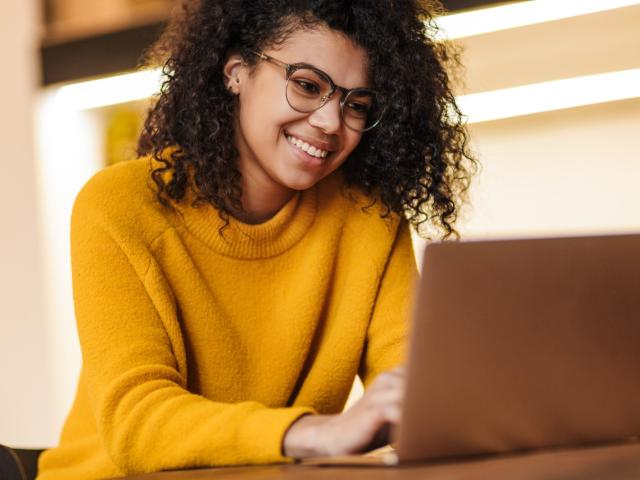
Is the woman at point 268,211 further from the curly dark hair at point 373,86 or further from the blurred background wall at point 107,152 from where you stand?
the blurred background wall at point 107,152

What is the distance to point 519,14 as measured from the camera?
2285 mm

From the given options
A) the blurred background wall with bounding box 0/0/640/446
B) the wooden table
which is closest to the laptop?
the wooden table

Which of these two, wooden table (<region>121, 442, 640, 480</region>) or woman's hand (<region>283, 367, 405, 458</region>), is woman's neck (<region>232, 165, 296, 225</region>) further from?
wooden table (<region>121, 442, 640, 480</region>)

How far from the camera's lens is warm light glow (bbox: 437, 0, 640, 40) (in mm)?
2232

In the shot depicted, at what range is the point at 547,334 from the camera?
31.5 inches

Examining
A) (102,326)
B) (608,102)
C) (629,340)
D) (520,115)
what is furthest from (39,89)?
(629,340)

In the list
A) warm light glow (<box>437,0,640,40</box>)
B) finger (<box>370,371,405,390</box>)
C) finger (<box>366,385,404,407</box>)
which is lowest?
finger (<box>366,385,404,407</box>)

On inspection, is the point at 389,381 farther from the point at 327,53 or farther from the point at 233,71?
the point at 233,71

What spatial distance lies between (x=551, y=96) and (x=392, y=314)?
3.96ft

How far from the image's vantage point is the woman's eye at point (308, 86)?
134cm

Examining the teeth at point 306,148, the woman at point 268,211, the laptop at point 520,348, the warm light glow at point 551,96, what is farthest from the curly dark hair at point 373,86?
the warm light glow at point 551,96

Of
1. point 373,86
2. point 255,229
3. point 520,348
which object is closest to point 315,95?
point 373,86

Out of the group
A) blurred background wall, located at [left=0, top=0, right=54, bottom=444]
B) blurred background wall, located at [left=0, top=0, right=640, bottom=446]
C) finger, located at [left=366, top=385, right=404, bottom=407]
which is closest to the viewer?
finger, located at [left=366, top=385, right=404, bottom=407]

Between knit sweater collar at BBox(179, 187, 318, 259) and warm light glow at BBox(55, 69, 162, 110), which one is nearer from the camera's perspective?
knit sweater collar at BBox(179, 187, 318, 259)
